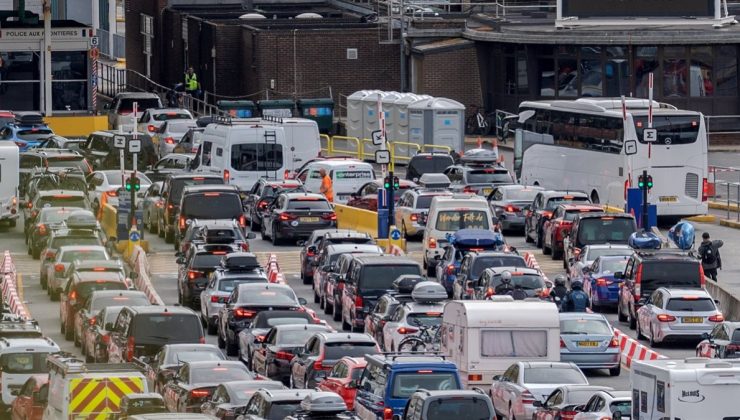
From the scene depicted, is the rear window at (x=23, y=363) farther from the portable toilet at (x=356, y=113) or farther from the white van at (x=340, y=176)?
the portable toilet at (x=356, y=113)

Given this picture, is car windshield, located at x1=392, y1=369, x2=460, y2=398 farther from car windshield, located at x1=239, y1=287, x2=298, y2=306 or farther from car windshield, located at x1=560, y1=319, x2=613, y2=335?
car windshield, located at x1=239, y1=287, x2=298, y2=306

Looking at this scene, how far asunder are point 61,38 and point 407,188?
22845 millimetres

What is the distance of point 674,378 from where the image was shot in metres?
24.9

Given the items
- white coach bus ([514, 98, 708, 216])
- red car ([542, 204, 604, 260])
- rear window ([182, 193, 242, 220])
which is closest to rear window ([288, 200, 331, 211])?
rear window ([182, 193, 242, 220])

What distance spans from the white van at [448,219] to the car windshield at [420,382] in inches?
740

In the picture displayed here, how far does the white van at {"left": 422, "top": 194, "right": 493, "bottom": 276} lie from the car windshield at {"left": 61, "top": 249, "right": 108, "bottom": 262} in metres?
7.32

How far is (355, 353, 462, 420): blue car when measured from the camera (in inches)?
1097

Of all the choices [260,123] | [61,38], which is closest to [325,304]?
→ [260,123]

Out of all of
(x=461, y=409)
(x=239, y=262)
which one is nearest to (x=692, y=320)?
(x=239, y=262)

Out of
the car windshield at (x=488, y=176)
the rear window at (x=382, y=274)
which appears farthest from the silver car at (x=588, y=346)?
the car windshield at (x=488, y=176)

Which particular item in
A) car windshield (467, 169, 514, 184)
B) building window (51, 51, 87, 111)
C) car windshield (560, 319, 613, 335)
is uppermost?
building window (51, 51, 87, 111)

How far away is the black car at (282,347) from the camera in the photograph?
3353cm

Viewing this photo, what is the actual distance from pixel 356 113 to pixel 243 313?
4073 centimetres

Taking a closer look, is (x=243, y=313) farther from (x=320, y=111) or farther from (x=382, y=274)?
(x=320, y=111)
